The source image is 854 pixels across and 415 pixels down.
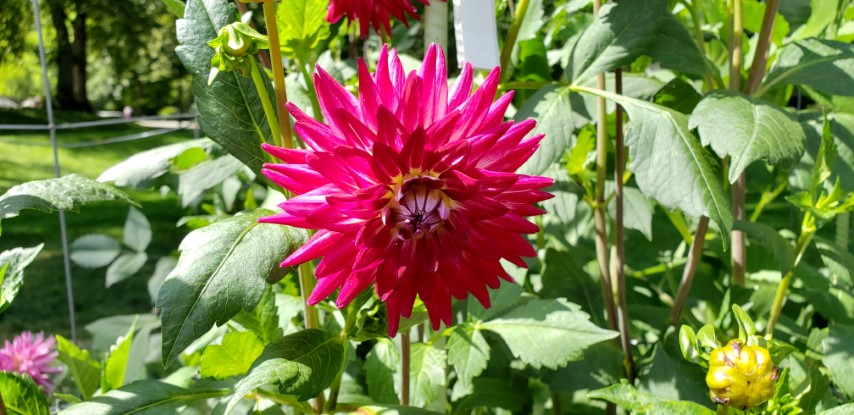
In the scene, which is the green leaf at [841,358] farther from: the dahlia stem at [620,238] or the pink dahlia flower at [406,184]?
the pink dahlia flower at [406,184]

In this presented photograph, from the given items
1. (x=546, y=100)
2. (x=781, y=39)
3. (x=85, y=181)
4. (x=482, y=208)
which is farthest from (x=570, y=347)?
(x=781, y=39)

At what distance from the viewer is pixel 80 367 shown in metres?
1.08

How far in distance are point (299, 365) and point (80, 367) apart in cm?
51

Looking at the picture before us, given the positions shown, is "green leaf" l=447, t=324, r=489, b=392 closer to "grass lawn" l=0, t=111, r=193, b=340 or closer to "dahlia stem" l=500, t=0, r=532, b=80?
"dahlia stem" l=500, t=0, r=532, b=80

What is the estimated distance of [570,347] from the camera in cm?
97

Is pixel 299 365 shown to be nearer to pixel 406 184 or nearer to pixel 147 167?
pixel 406 184

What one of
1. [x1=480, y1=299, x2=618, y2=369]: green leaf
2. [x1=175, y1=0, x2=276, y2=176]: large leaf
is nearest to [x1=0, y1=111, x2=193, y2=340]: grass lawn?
[x1=175, y1=0, x2=276, y2=176]: large leaf

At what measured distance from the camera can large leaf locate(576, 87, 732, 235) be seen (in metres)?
0.87

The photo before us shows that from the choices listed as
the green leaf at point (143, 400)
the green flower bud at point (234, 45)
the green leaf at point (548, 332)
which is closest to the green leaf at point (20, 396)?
the green leaf at point (143, 400)

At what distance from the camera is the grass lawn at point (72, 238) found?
129 inches

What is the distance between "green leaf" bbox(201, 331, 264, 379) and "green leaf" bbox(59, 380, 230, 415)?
0.09 feet

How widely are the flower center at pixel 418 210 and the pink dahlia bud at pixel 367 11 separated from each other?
521mm

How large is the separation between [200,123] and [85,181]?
142 mm

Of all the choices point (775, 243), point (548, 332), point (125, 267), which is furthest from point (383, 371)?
point (125, 267)
